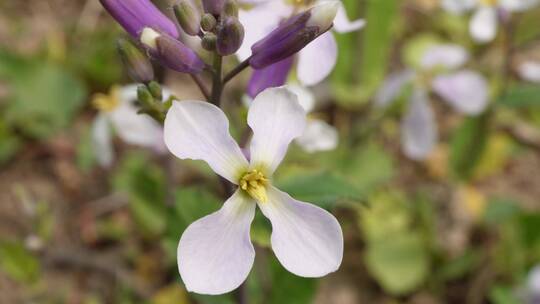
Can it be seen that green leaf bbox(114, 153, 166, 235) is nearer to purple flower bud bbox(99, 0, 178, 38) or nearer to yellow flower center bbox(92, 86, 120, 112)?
yellow flower center bbox(92, 86, 120, 112)

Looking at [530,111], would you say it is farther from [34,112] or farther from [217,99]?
[34,112]

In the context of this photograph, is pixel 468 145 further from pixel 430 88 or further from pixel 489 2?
pixel 489 2

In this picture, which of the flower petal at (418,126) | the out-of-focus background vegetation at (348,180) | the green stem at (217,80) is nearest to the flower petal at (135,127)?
the out-of-focus background vegetation at (348,180)

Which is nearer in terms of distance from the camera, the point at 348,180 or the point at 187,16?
the point at 187,16

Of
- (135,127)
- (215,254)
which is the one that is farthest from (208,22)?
(135,127)

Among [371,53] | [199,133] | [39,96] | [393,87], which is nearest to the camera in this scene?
[199,133]

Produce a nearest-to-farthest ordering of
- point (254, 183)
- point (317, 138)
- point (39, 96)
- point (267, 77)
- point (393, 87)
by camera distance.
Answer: point (254, 183) → point (267, 77) → point (317, 138) → point (393, 87) → point (39, 96)

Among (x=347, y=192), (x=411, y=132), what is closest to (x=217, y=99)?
(x=347, y=192)
